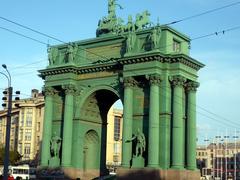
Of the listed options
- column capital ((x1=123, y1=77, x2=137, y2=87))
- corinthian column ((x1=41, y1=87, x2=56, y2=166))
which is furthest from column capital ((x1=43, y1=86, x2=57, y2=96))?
column capital ((x1=123, y1=77, x2=137, y2=87))

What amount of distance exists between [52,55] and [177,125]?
53.5 ft

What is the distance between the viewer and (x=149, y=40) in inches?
1702

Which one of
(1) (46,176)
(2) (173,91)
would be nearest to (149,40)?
(2) (173,91)

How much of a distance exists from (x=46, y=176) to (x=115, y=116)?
60928 millimetres

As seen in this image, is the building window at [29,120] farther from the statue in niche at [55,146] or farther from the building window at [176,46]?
the building window at [176,46]

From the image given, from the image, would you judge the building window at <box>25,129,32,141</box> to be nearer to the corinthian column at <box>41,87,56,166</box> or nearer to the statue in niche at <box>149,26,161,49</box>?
the corinthian column at <box>41,87,56,166</box>

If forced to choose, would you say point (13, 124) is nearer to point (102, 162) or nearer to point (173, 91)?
point (102, 162)

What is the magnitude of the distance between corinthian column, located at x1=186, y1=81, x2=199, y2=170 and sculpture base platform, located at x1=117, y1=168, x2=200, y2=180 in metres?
1.21

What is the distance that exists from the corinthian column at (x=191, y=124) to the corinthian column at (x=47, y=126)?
14189 mm

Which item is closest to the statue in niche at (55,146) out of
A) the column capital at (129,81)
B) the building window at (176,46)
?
the column capital at (129,81)

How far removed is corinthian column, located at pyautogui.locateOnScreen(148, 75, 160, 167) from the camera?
Result: 40.3 meters

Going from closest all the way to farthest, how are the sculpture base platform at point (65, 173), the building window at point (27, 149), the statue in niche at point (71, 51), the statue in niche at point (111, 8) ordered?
the sculpture base platform at point (65, 173) < the statue in niche at point (71, 51) < the statue in niche at point (111, 8) < the building window at point (27, 149)

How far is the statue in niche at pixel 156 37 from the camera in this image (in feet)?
138

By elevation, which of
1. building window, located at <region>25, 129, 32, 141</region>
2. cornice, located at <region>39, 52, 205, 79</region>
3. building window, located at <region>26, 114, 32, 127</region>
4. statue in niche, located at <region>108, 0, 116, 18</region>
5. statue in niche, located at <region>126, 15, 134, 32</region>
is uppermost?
statue in niche, located at <region>108, 0, 116, 18</region>
